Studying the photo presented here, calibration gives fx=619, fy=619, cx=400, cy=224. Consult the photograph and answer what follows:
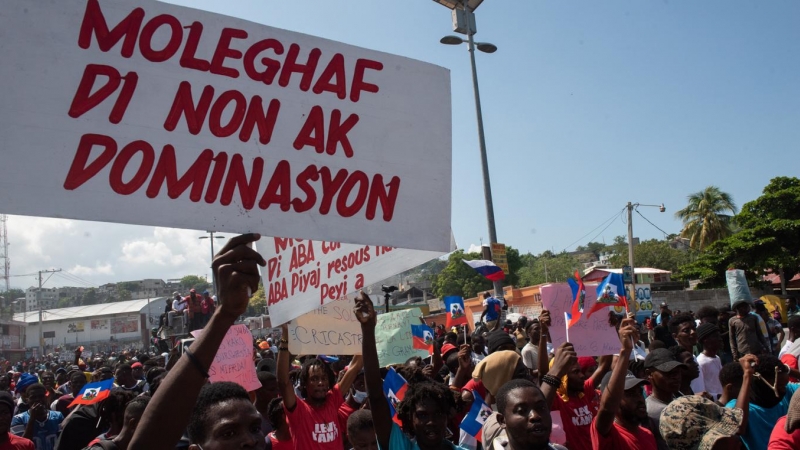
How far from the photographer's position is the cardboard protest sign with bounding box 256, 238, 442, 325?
11.3ft

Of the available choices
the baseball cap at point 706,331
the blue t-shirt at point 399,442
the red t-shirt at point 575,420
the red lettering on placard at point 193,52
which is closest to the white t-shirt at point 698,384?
the baseball cap at point 706,331

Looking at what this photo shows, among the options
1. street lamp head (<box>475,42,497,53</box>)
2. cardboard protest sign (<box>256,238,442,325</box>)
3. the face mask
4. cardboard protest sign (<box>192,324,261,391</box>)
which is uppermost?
street lamp head (<box>475,42,497,53</box>)

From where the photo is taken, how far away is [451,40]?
592 inches

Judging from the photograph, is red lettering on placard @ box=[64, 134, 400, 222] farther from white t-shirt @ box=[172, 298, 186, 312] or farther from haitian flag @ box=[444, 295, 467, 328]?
white t-shirt @ box=[172, 298, 186, 312]

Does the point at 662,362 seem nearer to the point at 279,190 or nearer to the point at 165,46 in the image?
the point at 279,190

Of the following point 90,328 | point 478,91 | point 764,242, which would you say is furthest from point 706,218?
point 90,328

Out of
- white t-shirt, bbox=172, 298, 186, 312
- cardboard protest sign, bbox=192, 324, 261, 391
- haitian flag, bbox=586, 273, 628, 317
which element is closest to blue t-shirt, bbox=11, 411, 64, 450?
cardboard protest sign, bbox=192, 324, 261, 391

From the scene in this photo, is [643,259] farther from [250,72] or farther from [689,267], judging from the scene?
[250,72]

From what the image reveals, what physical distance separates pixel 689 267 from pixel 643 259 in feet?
127

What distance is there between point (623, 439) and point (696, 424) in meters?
0.70

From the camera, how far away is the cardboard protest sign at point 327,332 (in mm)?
4684

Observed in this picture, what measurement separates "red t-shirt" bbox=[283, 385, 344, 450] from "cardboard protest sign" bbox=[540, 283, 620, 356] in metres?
2.09

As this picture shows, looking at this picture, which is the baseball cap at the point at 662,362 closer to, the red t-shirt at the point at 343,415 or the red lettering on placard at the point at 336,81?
the red t-shirt at the point at 343,415

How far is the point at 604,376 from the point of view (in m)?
4.82
